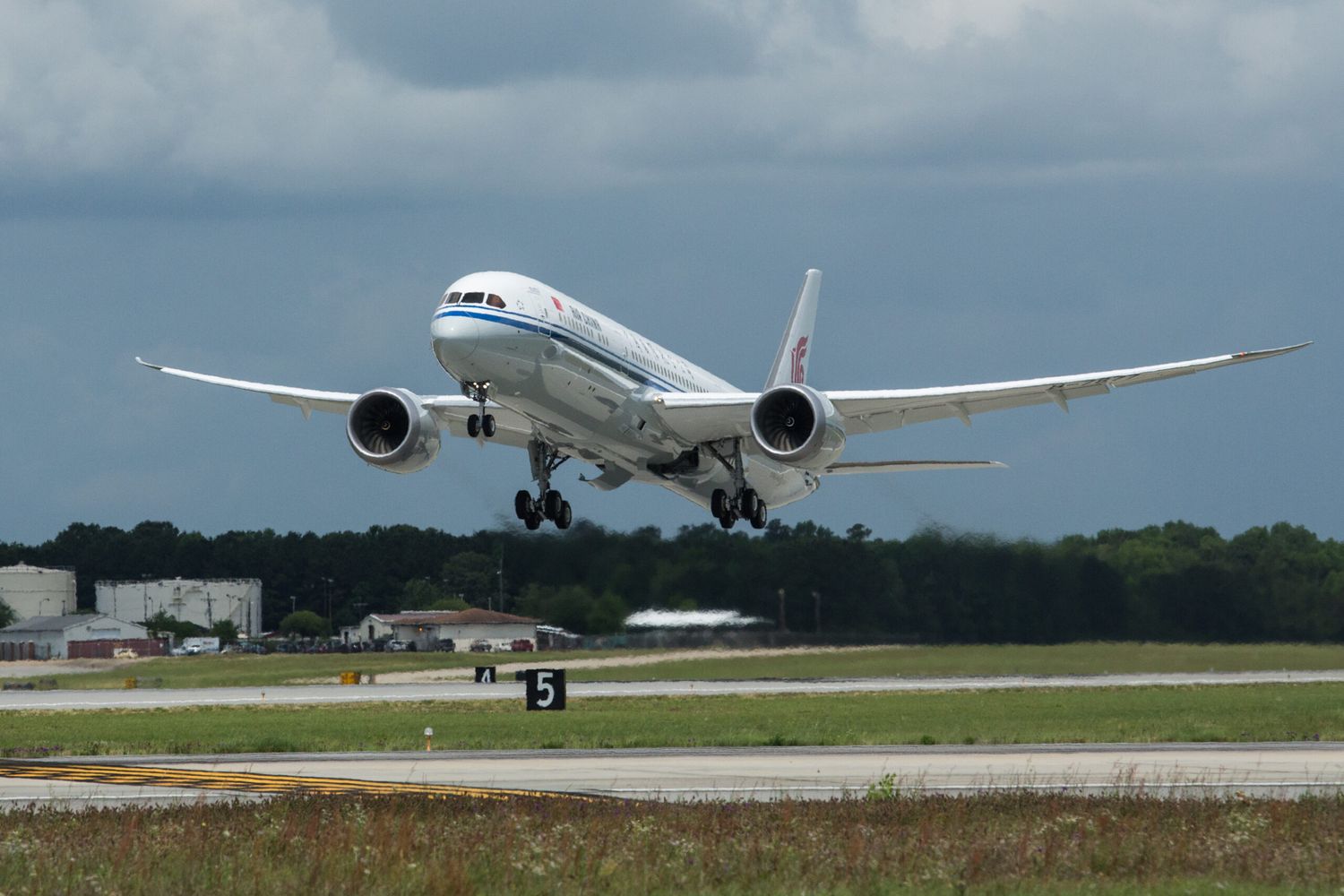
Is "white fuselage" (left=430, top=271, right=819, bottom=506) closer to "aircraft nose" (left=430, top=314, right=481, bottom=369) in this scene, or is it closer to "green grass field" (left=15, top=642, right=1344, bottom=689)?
"aircraft nose" (left=430, top=314, right=481, bottom=369)

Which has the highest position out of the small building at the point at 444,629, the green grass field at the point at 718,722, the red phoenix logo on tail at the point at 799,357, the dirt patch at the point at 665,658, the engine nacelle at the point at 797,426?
the red phoenix logo on tail at the point at 799,357

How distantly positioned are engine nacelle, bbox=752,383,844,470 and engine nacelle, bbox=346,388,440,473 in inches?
352

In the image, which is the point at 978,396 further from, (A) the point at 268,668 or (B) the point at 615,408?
(A) the point at 268,668

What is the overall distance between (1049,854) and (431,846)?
678cm

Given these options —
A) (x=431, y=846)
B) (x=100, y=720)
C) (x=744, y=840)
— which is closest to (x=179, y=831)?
(x=431, y=846)

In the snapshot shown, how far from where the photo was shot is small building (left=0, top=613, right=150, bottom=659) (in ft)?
469

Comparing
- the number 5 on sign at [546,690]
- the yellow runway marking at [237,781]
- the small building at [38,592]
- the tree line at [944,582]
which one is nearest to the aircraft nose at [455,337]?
the yellow runway marking at [237,781]

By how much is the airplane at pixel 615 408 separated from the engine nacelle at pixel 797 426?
39 millimetres

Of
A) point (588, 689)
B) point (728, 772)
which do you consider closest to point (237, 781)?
point (728, 772)

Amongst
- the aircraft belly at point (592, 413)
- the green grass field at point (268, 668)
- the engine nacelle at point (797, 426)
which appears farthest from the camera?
the green grass field at point (268, 668)

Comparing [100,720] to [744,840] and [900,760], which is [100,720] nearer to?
[900,760]

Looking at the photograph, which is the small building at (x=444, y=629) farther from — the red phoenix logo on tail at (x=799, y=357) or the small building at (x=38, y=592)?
the small building at (x=38, y=592)

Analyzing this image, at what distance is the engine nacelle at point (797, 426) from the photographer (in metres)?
43.9

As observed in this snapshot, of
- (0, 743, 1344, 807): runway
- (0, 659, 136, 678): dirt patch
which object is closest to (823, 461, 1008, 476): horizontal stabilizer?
(0, 743, 1344, 807): runway
